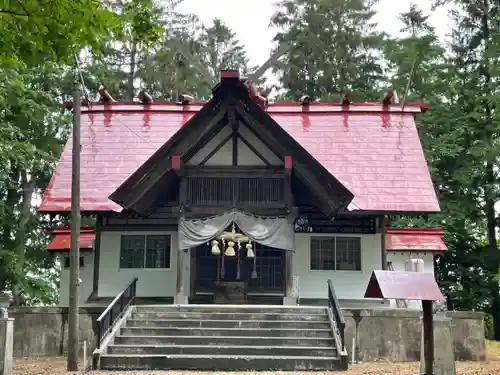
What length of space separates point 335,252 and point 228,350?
6400 mm

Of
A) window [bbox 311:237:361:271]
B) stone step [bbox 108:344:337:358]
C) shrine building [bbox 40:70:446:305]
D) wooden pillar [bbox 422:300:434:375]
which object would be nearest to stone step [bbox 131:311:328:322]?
stone step [bbox 108:344:337:358]

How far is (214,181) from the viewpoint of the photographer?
1798 centimetres

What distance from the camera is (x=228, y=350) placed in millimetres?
13422

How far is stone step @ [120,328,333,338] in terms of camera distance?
1416 centimetres

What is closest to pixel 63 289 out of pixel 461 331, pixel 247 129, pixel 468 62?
pixel 247 129

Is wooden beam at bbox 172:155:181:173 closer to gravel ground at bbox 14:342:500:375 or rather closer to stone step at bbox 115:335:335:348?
stone step at bbox 115:335:335:348

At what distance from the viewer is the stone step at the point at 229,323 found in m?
14.6

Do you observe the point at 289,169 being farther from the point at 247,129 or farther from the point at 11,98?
the point at 11,98

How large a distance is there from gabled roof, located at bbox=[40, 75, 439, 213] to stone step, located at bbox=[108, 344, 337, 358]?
18.6 ft

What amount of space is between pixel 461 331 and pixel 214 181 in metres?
7.73

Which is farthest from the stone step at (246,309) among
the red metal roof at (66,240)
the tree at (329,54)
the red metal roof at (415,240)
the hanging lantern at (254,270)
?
the tree at (329,54)

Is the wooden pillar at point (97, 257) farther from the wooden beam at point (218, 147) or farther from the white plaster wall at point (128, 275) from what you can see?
the wooden beam at point (218, 147)

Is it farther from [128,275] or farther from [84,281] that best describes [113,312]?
[84,281]

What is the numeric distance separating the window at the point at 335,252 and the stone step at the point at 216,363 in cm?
601
